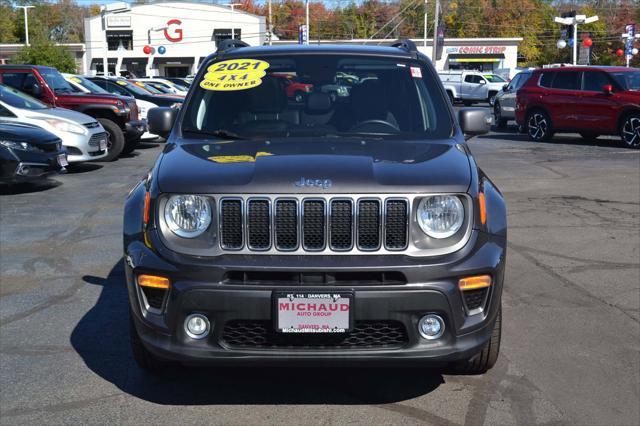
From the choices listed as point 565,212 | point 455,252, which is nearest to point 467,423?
point 455,252

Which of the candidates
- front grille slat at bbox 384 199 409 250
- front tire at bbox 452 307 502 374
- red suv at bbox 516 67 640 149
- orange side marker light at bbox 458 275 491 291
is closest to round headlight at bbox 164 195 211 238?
front grille slat at bbox 384 199 409 250

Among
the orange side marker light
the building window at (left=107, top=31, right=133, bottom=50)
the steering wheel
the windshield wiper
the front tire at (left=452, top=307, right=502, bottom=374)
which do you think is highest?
the building window at (left=107, top=31, right=133, bottom=50)

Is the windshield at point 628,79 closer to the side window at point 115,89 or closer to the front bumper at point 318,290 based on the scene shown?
the side window at point 115,89

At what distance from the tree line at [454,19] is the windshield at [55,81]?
73496 mm

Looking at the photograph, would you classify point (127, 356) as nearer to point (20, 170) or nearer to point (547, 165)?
point (20, 170)

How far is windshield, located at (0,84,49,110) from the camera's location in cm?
1402

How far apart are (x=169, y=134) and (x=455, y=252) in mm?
2265

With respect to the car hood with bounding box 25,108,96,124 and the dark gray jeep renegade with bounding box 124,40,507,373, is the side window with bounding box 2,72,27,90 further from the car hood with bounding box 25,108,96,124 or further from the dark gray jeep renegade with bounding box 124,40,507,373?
the dark gray jeep renegade with bounding box 124,40,507,373

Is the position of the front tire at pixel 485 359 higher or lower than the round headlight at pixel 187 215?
lower

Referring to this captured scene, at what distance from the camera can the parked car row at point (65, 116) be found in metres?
11.7

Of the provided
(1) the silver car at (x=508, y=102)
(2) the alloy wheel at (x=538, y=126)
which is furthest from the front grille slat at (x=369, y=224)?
(1) the silver car at (x=508, y=102)

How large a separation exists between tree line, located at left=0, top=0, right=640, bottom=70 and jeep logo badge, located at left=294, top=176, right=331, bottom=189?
284 ft

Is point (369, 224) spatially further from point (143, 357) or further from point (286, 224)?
point (143, 357)

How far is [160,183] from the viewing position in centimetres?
389
